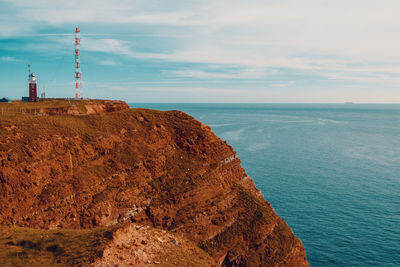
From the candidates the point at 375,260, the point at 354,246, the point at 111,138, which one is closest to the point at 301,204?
the point at 354,246

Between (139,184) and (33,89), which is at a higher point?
(33,89)

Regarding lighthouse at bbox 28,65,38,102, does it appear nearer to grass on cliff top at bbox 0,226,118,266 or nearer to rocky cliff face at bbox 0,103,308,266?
rocky cliff face at bbox 0,103,308,266

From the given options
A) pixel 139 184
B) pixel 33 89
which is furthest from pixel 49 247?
pixel 33 89

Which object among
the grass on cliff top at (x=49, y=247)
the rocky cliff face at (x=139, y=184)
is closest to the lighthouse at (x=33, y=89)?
the rocky cliff face at (x=139, y=184)

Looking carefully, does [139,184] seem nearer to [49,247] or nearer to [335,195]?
[49,247]

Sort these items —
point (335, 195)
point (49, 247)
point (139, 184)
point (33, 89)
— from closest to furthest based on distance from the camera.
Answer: point (49, 247)
point (139, 184)
point (33, 89)
point (335, 195)

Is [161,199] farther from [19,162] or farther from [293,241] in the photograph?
[293,241]
